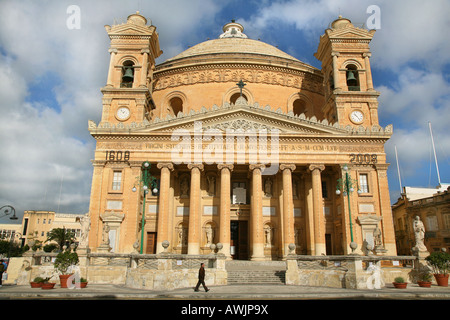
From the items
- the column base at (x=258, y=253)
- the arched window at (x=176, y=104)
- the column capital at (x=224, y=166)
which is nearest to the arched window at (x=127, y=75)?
the arched window at (x=176, y=104)

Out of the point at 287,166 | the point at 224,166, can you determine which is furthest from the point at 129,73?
the point at 287,166

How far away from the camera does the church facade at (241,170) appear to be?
92.7ft

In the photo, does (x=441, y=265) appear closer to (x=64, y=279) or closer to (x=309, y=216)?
(x=309, y=216)

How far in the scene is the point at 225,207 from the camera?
93.4 feet

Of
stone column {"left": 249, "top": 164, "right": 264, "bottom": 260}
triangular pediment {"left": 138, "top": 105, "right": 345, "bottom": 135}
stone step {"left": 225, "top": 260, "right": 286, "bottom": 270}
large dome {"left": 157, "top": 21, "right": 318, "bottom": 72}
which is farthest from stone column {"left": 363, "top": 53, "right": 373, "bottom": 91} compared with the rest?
stone step {"left": 225, "top": 260, "right": 286, "bottom": 270}

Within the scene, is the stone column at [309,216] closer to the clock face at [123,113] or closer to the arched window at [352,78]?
the arched window at [352,78]

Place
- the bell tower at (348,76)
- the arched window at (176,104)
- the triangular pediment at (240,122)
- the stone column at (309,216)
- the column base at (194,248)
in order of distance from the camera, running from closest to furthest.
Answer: the column base at (194,248) < the stone column at (309,216) < the triangular pediment at (240,122) < the bell tower at (348,76) < the arched window at (176,104)

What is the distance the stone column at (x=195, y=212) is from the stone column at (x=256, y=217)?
167 inches

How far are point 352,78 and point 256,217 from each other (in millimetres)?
15910

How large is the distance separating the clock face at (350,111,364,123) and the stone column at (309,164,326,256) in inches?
226

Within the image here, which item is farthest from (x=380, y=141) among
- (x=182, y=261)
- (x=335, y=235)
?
(x=182, y=261)
